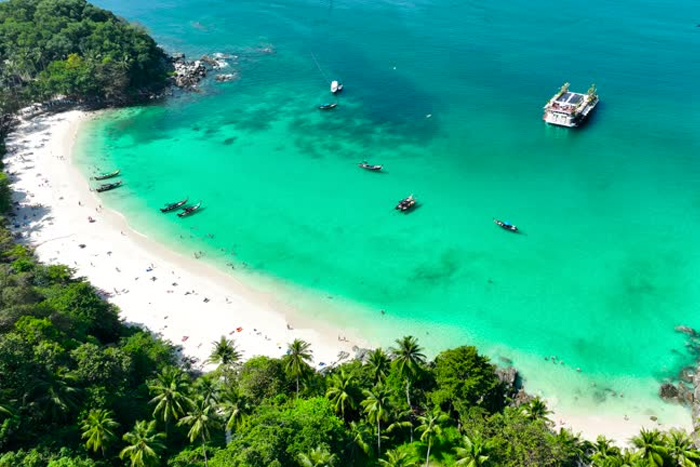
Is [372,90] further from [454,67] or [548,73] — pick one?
[548,73]

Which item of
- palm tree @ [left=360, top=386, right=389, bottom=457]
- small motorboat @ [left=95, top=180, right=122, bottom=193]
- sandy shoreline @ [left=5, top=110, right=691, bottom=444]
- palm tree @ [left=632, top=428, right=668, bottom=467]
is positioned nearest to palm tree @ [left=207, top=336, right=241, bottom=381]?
sandy shoreline @ [left=5, top=110, right=691, bottom=444]

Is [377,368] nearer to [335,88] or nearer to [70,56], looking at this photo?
[335,88]

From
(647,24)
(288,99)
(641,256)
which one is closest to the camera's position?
(641,256)

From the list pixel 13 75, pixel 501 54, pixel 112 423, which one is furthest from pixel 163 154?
pixel 501 54

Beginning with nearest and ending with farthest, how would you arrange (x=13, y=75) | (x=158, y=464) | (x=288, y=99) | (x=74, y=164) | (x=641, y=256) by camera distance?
(x=158, y=464)
(x=641, y=256)
(x=74, y=164)
(x=13, y=75)
(x=288, y=99)

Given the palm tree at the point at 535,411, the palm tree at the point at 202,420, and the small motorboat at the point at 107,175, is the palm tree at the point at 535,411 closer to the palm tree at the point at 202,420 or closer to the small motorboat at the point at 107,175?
the palm tree at the point at 202,420

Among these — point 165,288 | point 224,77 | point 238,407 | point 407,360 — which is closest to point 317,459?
point 238,407
